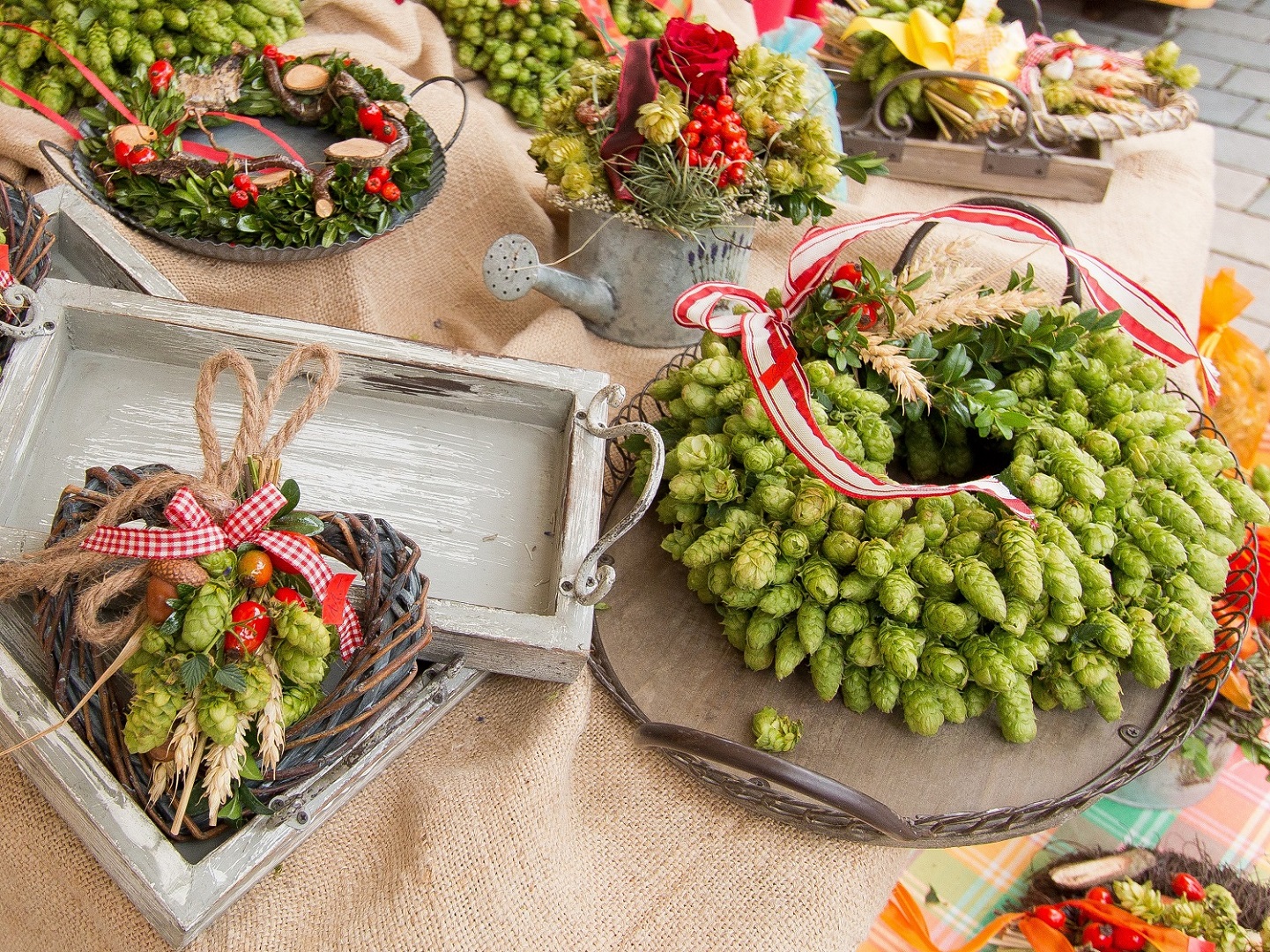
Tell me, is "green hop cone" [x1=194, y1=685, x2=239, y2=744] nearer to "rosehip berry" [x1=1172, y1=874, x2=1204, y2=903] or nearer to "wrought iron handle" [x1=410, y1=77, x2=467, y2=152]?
"wrought iron handle" [x1=410, y1=77, x2=467, y2=152]

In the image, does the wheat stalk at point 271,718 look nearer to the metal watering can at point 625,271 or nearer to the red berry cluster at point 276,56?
the metal watering can at point 625,271

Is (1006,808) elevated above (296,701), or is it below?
below

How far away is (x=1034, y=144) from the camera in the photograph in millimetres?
1930

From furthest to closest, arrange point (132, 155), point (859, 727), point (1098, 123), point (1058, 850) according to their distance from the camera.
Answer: point (1098, 123)
point (1058, 850)
point (132, 155)
point (859, 727)

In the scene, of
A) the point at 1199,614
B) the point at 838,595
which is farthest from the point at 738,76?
the point at 1199,614

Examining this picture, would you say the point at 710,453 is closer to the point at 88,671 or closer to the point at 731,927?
the point at 731,927

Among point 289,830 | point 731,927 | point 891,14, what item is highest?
point 891,14

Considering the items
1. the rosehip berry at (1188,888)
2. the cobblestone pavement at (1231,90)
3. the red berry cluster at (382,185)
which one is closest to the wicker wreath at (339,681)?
the red berry cluster at (382,185)

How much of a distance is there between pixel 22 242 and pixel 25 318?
0.32ft

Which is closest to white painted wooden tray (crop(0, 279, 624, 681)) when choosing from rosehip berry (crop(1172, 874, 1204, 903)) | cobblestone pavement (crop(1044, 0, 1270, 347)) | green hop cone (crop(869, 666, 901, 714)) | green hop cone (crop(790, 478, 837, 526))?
green hop cone (crop(790, 478, 837, 526))

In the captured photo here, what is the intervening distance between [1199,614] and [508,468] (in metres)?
0.80

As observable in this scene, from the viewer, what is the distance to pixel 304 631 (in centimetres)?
72

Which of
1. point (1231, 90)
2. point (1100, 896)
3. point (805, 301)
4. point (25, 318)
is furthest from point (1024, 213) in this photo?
point (1231, 90)

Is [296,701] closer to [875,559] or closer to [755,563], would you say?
[755,563]
